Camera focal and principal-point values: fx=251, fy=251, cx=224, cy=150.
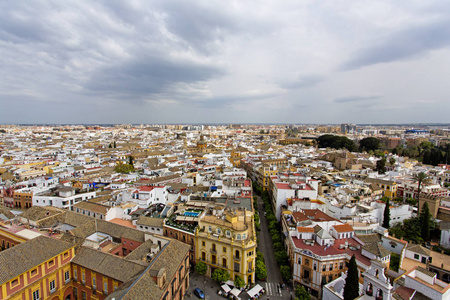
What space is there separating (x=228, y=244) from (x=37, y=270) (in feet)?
Result: 52.5

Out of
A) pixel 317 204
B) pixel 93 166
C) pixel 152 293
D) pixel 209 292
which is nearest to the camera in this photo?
pixel 152 293

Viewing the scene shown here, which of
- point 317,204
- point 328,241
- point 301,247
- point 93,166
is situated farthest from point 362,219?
point 93,166

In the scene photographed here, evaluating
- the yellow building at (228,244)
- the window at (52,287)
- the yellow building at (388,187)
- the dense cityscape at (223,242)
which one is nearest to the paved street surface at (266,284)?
the dense cityscape at (223,242)

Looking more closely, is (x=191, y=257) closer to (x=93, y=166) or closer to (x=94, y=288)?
(x=94, y=288)

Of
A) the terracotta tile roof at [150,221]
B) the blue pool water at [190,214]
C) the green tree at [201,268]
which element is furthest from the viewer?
the blue pool water at [190,214]

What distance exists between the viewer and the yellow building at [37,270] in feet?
58.3

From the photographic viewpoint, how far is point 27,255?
63.7 feet

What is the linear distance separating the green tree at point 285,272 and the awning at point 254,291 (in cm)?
313

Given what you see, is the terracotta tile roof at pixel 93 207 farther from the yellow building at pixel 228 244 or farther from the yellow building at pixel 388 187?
the yellow building at pixel 388 187

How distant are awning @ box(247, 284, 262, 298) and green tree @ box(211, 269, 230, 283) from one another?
8.29ft

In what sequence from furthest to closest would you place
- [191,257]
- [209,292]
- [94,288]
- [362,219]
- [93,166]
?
[93,166]
[362,219]
[191,257]
[209,292]
[94,288]

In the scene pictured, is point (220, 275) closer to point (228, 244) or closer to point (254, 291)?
point (228, 244)

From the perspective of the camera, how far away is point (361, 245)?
26.8 metres

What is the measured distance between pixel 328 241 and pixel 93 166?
190 feet
